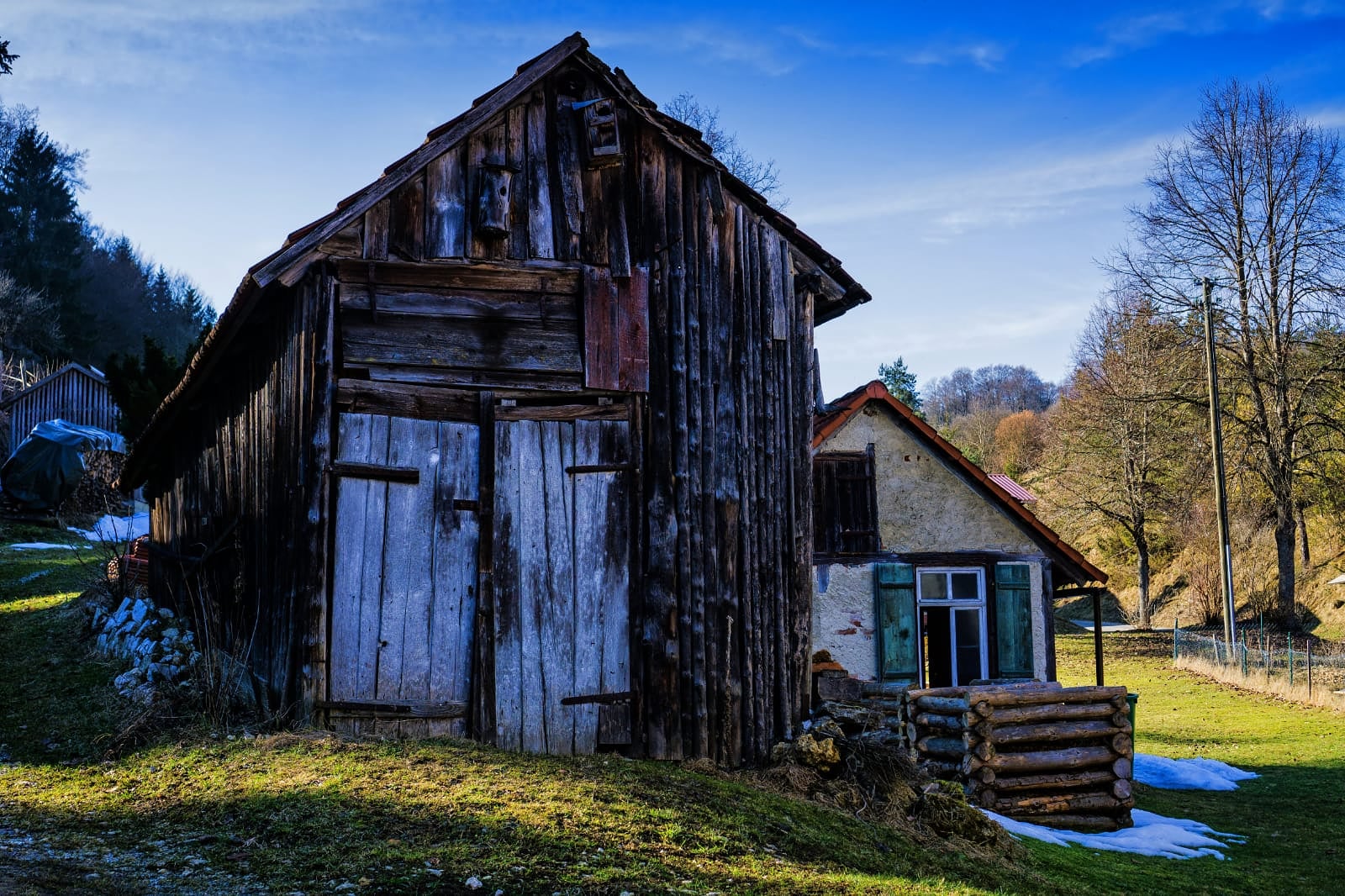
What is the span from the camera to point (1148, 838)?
11.6m

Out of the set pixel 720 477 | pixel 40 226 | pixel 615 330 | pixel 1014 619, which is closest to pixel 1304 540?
pixel 1014 619

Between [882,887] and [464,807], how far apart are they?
255 cm

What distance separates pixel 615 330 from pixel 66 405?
31.6 m

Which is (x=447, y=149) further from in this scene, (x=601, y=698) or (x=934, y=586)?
(x=934, y=586)

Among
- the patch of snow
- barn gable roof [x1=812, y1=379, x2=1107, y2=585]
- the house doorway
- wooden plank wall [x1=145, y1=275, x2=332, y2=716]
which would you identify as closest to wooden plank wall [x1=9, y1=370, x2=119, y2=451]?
wooden plank wall [x1=145, y1=275, x2=332, y2=716]

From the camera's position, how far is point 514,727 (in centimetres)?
902

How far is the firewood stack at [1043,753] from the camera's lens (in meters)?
11.9

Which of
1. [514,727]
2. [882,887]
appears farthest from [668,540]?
[882,887]

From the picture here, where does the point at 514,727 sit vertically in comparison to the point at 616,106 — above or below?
below

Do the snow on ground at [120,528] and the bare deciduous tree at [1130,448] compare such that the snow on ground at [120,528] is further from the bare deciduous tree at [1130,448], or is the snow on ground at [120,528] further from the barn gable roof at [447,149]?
the bare deciduous tree at [1130,448]

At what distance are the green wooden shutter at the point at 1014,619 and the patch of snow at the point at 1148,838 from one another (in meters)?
5.99

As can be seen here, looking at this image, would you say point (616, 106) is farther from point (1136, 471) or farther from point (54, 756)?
point (1136, 471)

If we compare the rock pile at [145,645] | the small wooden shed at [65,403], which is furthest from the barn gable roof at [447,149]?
the small wooden shed at [65,403]

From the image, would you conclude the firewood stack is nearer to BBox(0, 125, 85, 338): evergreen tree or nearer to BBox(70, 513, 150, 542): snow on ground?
BBox(70, 513, 150, 542): snow on ground
